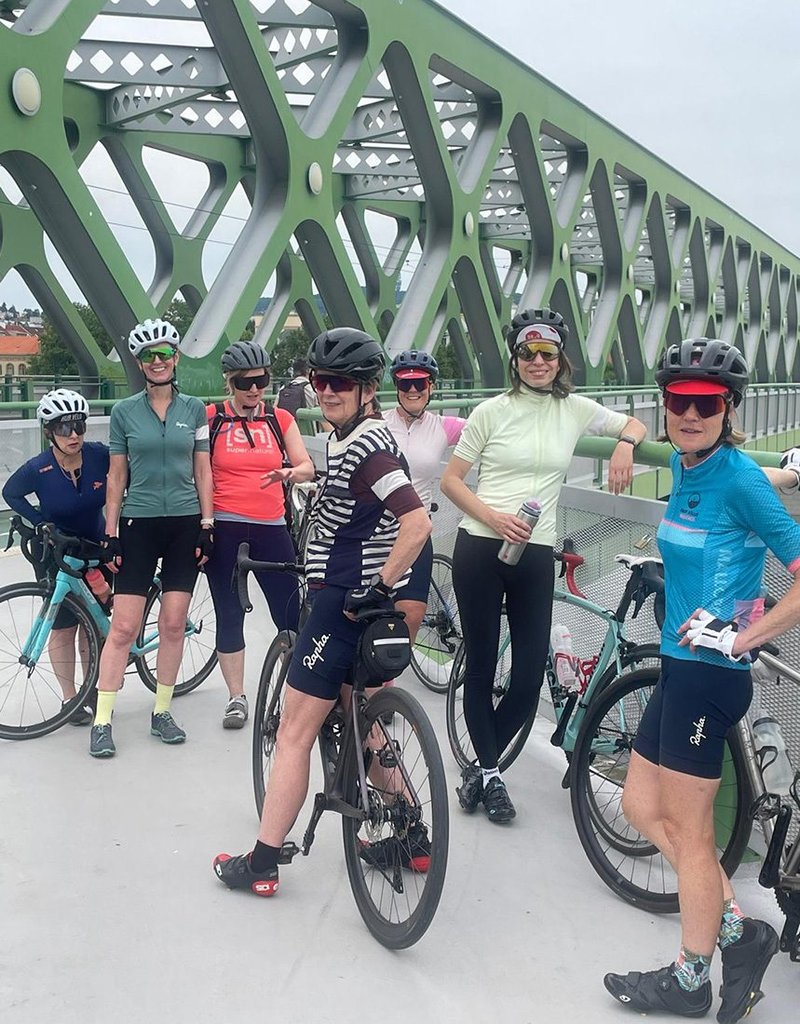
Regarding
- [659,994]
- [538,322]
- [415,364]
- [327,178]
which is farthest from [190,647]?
[327,178]

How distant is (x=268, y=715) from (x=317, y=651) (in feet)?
2.65

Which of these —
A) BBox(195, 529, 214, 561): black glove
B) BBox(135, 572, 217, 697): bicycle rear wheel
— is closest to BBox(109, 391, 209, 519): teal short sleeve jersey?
BBox(195, 529, 214, 561): black glove

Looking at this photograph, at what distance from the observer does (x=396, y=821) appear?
10.00ft

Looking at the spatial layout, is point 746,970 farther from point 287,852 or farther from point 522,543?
point 522,543

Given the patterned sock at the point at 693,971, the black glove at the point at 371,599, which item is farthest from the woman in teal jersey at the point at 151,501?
the patterned sock at the point at 693,971

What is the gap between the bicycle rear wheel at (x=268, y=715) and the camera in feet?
12.3

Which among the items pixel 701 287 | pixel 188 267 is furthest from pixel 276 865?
pixel 701 287

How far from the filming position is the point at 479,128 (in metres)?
22.3

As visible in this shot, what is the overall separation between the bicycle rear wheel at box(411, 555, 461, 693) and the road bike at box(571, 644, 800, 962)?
2.13 metres

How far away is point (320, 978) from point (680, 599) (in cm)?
151

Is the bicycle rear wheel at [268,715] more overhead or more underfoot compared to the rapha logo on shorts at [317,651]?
more underfoot

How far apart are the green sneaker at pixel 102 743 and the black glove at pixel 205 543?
35.8 inches

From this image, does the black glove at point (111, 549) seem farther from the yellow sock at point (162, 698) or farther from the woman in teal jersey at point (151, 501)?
the yellow sock at point (162, 698)

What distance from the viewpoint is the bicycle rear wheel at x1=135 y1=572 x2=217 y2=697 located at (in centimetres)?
514
